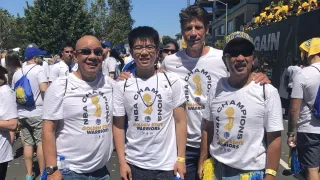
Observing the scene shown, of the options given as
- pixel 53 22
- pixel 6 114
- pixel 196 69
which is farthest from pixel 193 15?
pixel 53 22

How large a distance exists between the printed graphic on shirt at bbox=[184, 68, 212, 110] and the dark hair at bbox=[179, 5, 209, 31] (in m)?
0.42

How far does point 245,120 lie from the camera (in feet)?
8.47

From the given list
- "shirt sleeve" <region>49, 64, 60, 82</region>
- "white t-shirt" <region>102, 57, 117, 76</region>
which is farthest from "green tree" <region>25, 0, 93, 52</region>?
"shirt sleeve" <region>49, 64, 60, 82</region>

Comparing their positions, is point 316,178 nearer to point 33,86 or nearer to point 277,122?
point 277,122

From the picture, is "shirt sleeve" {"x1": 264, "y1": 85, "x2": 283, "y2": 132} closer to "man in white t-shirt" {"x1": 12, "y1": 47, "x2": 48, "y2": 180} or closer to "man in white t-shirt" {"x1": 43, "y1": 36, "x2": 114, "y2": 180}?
"man in white t-shirt" {"x1": 43, "y1": 36, "x2": 114, "y2": 180}

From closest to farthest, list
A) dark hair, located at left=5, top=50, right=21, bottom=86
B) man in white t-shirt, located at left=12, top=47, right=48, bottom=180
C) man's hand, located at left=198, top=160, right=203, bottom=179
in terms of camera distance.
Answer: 1. man's hand, located at left=198, top=160, right=203, bottom=179
2. man in white t-shirt, located at left=12, top=47, right=48, bottom=180
3. dark hair, located at left=5, top=50, right=21, bottom=86

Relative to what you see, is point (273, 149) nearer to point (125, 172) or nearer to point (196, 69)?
point (196, 69)

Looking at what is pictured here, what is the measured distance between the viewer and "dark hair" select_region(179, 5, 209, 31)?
3.10 metres

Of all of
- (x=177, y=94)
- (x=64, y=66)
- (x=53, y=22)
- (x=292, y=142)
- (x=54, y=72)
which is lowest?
(x=292, y=142)

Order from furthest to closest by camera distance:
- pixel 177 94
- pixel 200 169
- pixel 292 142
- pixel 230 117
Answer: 1. pixel 292 142
2. pixel 200 169
3. pixel 177 94
4. pixel 230 117

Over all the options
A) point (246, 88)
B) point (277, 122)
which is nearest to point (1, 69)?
point (246, 88)

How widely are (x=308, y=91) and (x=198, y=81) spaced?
67.0 inches

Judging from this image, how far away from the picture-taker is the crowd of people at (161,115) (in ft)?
8.51

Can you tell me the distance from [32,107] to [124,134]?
3.03 meters
